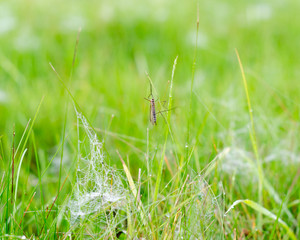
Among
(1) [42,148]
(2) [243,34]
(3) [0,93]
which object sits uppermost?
(2) [243,34]

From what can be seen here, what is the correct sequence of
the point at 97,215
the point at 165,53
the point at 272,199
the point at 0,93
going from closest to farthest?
the point at 97,215, the point at 272,199, the point at 0,93, the point at 165,53

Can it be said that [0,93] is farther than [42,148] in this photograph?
Yes

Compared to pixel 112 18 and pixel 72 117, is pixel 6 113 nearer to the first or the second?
pixel 72 117

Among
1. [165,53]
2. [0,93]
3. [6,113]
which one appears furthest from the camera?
[165,53]

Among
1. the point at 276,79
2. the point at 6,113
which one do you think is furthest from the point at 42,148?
the point at 276,79

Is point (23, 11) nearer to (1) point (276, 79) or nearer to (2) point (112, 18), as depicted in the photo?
(2) point (112, 18)

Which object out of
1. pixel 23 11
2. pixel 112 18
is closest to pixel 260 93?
pixel 112 18

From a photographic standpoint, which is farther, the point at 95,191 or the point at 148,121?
the point at 148,121

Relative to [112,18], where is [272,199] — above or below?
below
